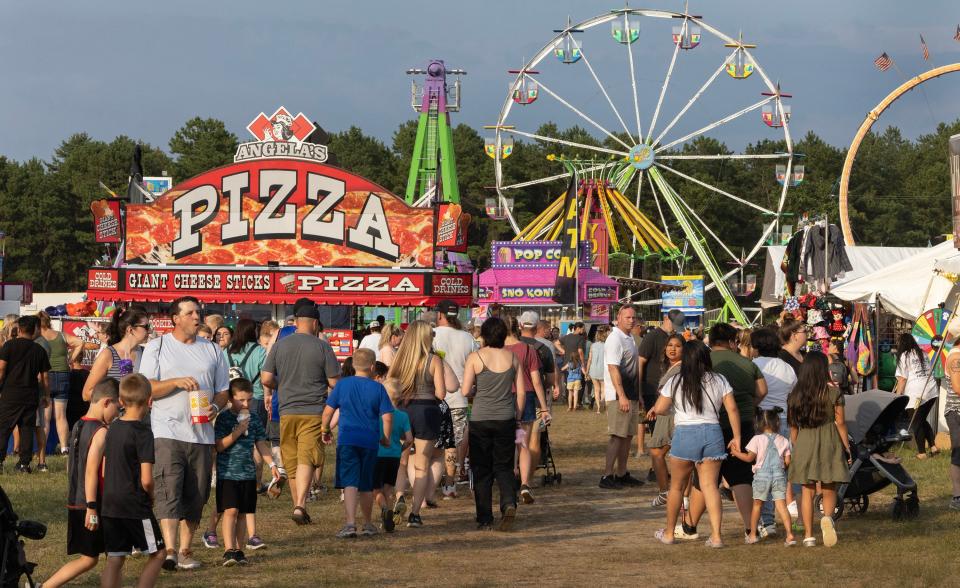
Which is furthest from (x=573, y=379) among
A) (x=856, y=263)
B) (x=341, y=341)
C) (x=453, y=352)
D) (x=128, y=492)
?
(x=128, y=492)

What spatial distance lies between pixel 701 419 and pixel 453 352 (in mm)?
3596

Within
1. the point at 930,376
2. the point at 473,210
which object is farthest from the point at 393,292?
the point at 473,210

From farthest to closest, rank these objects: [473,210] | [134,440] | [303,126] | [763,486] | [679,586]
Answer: [473,210], [303,126], [763,486], [679,586], [134,440]

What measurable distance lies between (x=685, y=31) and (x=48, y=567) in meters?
43.9

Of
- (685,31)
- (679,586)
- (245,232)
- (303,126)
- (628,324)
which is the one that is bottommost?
(679,586)

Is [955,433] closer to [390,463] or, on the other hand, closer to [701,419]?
[701,419]

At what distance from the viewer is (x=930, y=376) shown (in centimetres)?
1538

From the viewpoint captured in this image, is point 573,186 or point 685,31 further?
point 685,31

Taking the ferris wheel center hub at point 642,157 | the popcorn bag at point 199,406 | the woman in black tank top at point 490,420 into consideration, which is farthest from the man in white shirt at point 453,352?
the ferris wheel center hub at point 642,157

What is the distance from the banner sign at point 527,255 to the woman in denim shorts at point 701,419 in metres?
33.6

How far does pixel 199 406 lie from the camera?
848 centimetres

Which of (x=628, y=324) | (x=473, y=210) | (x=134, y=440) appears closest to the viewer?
(x=134, y=440)

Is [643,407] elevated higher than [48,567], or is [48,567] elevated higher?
[643,407]

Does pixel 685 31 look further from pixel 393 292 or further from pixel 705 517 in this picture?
pixel 705 517
